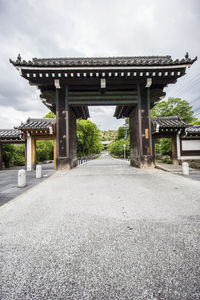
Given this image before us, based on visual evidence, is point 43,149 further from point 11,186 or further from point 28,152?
point 11,186

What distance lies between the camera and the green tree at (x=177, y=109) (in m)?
21.2

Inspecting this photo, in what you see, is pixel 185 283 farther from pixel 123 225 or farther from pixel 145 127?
pixel 145 127

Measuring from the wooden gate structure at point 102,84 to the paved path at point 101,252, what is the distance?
5502 millimetres

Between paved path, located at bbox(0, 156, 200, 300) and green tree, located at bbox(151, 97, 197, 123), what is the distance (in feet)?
74.9

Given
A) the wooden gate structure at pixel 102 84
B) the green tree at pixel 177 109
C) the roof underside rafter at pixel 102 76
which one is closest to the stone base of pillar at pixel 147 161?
the wooden gate structure at pixel 102 84

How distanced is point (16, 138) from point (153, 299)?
11.5 metres

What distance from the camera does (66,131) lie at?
7.61 metres

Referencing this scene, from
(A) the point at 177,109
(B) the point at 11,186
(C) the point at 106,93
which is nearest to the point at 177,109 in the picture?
(A) the point at 177,109

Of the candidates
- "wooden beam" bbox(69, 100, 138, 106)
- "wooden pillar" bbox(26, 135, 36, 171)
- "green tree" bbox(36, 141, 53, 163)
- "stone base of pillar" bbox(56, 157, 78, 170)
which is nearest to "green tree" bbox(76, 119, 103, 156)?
"green tree" bbox(36, 141, 53, 163)

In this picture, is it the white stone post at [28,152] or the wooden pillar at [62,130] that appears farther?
the white stone post at [28,152]

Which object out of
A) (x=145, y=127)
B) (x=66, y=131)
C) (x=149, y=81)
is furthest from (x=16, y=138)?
(x=149, y=81)

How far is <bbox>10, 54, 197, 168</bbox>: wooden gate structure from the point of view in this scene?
6.61m

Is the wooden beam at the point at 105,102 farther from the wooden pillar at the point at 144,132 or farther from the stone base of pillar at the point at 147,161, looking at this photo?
the stone base of pillar at the point at 147,161

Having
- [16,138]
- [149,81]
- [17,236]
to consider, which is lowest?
[17,236]
